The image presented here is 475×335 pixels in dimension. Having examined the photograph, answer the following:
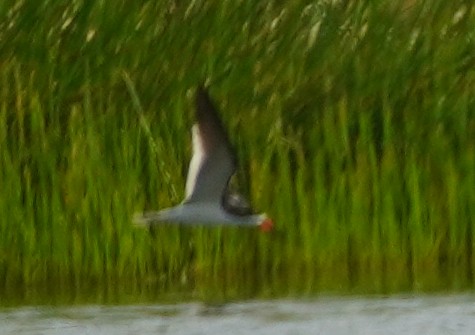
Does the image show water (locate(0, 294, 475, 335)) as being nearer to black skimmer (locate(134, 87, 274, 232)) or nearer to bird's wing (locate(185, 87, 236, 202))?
black skimmer (locate(134, 87, 274, 232))

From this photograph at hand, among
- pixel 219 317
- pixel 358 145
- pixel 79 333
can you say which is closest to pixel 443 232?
pixel 358 145

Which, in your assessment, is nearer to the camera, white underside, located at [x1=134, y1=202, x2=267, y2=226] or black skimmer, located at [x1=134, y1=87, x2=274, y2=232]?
black skimmer, located at [x1=134, y1=87, x2=274, y2=232]

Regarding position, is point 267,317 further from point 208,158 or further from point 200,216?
point 208,158

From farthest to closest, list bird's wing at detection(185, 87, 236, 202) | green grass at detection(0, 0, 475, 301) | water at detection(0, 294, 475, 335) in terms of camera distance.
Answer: green grass at detection(0, 0, 475, 301) → water at detection(0, 294, 475, 335) → bird's wing at detection(185, 87, 236, 202)

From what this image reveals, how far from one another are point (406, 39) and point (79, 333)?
7.20 ft

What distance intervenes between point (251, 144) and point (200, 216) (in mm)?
708

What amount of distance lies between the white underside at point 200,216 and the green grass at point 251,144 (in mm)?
401

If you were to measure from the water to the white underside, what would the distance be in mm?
410

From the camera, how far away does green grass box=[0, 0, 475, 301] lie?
29.2 ft

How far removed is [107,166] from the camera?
900 cm

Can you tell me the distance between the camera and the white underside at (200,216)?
840 centimetres

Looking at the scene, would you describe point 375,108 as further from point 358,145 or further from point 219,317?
point 219,317

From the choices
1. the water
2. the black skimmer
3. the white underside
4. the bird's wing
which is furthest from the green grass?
the bird's wing

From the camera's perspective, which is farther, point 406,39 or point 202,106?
point 406,39
